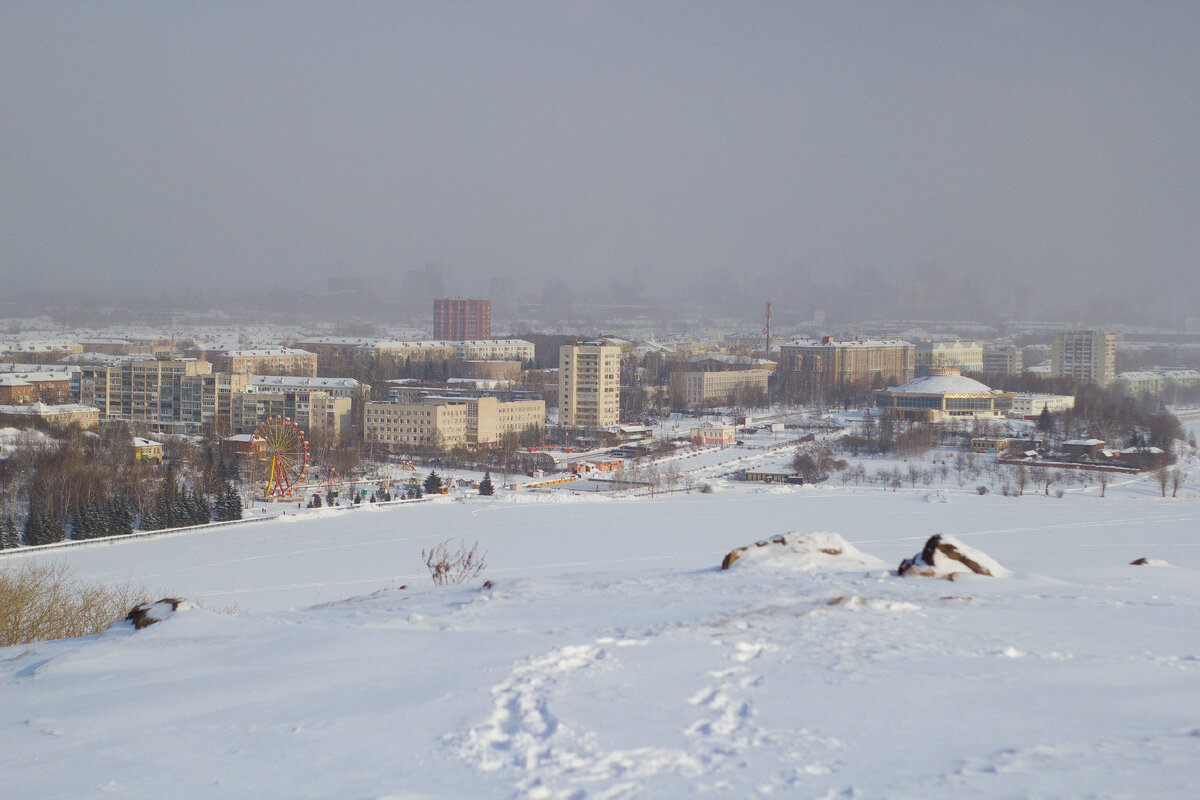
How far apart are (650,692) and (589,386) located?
22.1 m

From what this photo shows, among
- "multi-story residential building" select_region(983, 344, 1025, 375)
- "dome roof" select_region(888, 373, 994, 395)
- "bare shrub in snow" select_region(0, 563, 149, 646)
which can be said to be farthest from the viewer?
"multi-story residential building" select_region(983, 344, 1025, 375)

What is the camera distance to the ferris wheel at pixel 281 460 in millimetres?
14844

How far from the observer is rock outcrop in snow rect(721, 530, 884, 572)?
399 cm

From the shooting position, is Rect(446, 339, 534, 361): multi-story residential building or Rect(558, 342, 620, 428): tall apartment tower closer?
Rect(558, 342, 620, 428): tall apartment tower

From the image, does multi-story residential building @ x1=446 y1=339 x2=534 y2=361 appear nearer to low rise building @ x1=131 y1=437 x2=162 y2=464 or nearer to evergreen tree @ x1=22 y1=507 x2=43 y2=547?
low rise building @ x1=131 y1=437 x2=162 y2=464

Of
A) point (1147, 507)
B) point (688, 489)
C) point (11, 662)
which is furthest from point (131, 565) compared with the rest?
point (1147, 507)

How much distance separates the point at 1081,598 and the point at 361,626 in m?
2.17

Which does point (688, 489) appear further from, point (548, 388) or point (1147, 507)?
point (548, 388)

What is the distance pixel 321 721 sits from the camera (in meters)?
2.20

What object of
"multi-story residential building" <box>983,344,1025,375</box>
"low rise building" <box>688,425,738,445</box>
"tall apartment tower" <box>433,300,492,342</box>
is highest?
"tall apartment tower" <box>433,300,492,342</box>

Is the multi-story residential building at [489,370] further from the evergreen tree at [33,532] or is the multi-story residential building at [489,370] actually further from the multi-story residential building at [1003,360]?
the evergreen tree at [33,532]

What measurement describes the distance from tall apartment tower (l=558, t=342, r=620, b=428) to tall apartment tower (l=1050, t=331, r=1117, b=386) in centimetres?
1633

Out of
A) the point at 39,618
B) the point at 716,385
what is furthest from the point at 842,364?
the point at 39,618

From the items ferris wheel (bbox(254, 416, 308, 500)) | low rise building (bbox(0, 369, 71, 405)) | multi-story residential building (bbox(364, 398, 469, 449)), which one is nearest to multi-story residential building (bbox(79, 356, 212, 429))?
low rise building (bbox(0, 369, 71, 405))
